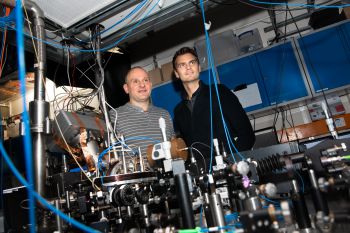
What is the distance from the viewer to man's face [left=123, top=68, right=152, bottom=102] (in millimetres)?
2029

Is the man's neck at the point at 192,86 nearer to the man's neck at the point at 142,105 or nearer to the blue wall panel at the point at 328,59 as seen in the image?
the man's neck at the point at 142,105

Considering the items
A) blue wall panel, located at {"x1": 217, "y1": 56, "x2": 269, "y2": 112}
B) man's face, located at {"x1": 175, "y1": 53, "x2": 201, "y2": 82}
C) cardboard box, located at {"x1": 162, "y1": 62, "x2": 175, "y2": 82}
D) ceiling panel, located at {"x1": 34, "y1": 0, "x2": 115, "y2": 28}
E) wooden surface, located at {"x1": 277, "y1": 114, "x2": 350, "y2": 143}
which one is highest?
cardboard box, located at {"x1": 162, "y1": 62, "x2": 175, "y2": 82}

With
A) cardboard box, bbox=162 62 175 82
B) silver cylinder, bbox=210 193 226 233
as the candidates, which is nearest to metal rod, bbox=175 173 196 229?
silver cylinder, bbox=210 193 226 233

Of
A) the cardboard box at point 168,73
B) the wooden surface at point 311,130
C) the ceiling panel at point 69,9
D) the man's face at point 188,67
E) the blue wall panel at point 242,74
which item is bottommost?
the wooden surface at point 311,130

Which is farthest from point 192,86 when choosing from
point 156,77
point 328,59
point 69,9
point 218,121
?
point 328,59

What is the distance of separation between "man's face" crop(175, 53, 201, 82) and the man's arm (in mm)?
278

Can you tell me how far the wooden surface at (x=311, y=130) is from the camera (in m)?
2.93

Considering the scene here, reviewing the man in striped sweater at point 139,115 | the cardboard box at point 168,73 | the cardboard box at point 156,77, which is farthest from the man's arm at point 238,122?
the cardboard box at point 156,77

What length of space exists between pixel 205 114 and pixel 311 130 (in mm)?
1694

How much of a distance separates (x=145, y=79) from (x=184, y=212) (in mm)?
1506

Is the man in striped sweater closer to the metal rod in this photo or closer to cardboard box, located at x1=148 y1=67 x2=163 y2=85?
the metal rod

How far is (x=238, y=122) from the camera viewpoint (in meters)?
Answer: 1.96

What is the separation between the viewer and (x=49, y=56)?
232cm

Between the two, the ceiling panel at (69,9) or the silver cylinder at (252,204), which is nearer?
the silver cylinder at (252,204)
